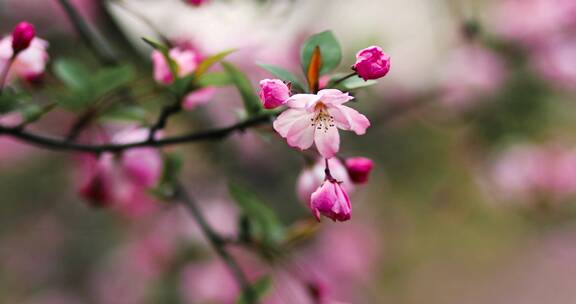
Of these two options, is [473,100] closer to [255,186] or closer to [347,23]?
[347,23]

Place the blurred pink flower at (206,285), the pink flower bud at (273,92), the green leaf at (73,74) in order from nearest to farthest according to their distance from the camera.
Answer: the pink flower bud at (273,92) < the green leaf at (73,74) < the blurred pink flower at (206,285)

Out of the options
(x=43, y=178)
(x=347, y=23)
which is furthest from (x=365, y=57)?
(x=43, y=178)

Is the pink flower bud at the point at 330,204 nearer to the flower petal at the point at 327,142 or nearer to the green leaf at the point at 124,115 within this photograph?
the flower petal at the point at 327,142

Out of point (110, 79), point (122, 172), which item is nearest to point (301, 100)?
point (110, 79)

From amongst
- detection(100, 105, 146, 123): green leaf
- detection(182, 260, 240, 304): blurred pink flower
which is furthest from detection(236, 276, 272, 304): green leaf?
detection(182, 260, 240, 304): blurred pink flower

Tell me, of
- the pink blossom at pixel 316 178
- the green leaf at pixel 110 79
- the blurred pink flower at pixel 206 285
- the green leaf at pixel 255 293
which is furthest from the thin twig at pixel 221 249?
the blurred pink flower at pixel 206 285

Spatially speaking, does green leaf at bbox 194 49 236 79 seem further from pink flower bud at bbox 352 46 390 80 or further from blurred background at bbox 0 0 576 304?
blurred background at bbox 0 0 576 304
